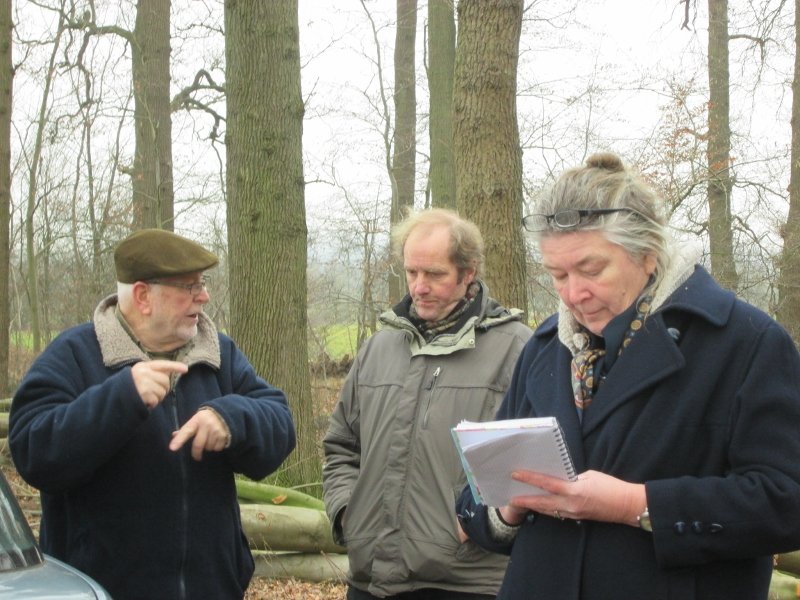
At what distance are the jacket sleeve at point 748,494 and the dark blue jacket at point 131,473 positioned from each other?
1.49 meters

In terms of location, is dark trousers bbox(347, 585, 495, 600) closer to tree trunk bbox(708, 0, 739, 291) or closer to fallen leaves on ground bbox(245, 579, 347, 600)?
fallen leaves on ground bbox(245, 579, 347, 600)

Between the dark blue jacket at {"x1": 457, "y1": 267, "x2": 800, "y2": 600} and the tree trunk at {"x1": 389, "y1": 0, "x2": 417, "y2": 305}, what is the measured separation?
13081mm

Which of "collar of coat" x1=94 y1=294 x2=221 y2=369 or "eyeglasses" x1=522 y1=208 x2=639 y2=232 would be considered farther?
"collar of coat" x1=94 y1=294 x2=221 y2=369

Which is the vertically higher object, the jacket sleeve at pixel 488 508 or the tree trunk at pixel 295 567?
the jacket sleeve at pixel 488 508

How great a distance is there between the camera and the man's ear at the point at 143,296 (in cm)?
294

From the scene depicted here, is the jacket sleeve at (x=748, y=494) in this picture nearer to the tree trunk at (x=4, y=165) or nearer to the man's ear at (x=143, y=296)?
the man's ear at (x=143, y=296)

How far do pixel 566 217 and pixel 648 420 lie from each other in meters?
0.57

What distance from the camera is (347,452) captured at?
10.9ft

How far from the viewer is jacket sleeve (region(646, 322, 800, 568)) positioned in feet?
6.03

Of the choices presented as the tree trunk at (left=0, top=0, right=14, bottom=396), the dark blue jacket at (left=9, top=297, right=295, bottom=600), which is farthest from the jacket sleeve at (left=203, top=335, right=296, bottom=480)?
the tree trunk at (left=0, top=0, right=14, bottom=396)

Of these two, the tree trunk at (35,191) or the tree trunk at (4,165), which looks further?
the tree trunk at (35,191)

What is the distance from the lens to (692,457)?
1.96 meters

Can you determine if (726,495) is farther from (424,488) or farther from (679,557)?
(424,488)

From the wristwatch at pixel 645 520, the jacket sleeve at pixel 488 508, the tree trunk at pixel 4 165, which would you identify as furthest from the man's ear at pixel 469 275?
the tree trunk at pixel 4 165
